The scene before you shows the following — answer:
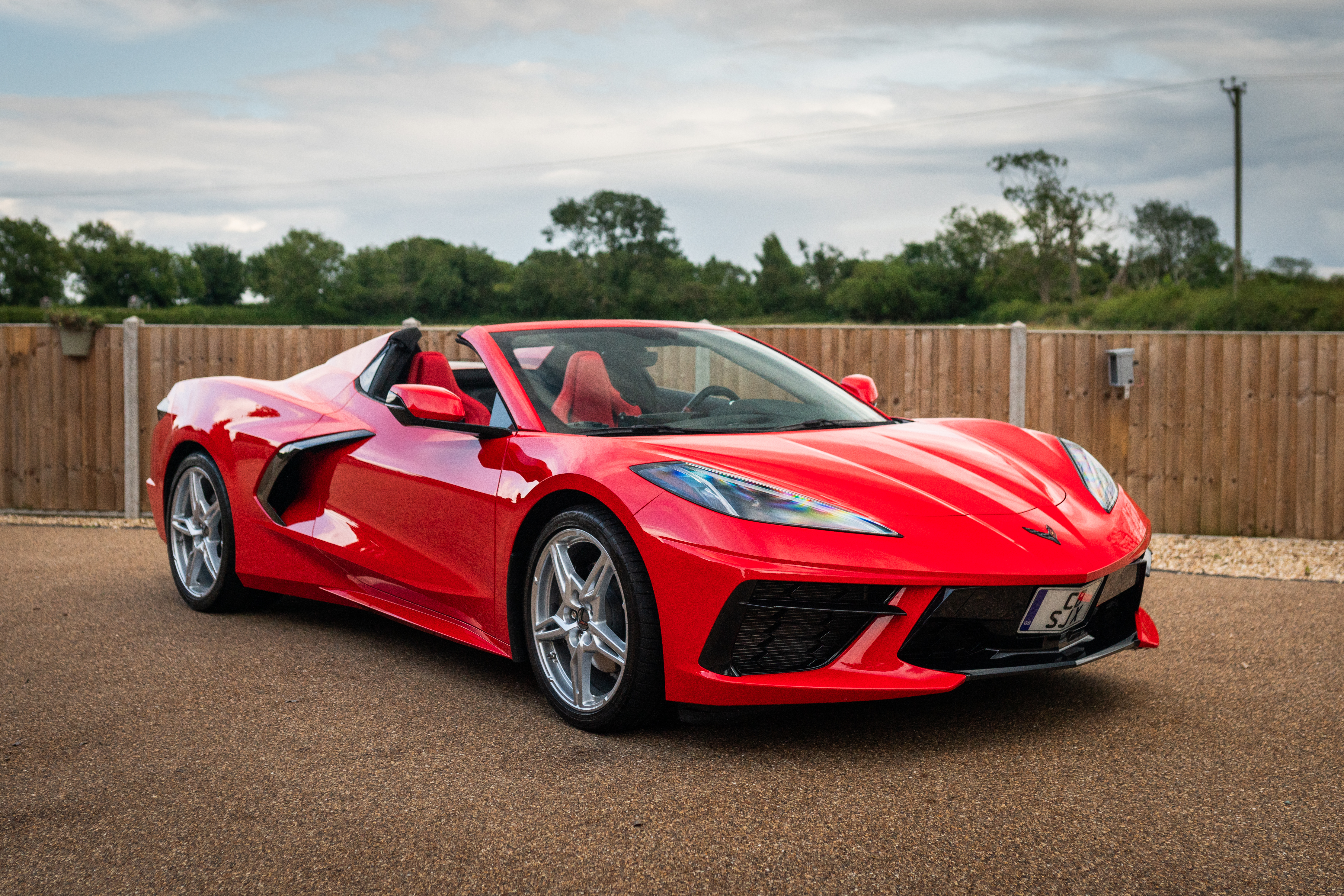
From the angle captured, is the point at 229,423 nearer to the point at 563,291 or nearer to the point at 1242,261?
the point at 1242,261

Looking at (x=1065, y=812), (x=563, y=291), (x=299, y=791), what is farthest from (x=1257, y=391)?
(x=563, y=291)

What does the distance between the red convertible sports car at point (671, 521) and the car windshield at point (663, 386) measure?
1 centimetres

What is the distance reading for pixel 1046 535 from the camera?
3199 mm

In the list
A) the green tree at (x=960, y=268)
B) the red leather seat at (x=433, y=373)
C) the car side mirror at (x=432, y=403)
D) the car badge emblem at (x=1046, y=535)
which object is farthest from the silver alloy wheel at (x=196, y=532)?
the green tree at (x=960, y=268)

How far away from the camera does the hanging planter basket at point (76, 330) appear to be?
30.2ft

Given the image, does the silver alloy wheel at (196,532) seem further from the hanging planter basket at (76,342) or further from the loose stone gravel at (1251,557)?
the loose stone gravel at (1251,557)

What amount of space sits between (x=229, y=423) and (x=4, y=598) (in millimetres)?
1701

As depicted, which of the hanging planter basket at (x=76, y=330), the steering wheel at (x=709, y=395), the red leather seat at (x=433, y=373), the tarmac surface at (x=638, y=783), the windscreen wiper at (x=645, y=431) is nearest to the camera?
the tarmac surface at (x=638, y=783)

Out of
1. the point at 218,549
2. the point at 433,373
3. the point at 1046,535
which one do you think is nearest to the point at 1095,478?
the point at 1046,535

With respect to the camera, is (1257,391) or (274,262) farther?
(274,262)

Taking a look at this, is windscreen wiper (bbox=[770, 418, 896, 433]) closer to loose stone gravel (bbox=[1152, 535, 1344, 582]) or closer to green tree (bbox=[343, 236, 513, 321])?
loose stone gravel (bbox=[1152, 535, 1344, 582])

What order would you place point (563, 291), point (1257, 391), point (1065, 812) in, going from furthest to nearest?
point (563, 291), point (1257, 391), point (1065, 812)

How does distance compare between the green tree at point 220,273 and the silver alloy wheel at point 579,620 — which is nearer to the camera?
the silver alloy wheel at point 579,620

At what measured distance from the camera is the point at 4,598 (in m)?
5.59
